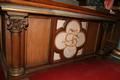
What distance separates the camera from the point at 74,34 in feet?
6.48

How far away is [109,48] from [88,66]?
89cm

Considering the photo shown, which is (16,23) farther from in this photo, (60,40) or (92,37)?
(92,37)

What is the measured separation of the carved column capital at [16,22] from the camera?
125 cm

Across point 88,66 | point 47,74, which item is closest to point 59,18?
point 47,74

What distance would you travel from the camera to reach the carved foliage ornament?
1.26 meters

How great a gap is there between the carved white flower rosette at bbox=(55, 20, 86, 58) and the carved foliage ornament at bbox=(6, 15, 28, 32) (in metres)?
0.57

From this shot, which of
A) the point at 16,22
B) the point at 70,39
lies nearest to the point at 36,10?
the point at 16,22

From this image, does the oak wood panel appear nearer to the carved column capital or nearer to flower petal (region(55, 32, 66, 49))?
flower petal (region(55, 32, 66, 49))

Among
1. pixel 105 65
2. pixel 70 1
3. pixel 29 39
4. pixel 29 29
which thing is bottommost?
pixel 105 65

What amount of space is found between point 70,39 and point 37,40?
0.56m

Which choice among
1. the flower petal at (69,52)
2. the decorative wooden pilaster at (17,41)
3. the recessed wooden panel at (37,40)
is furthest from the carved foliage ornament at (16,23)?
the flower petal at (69,52)

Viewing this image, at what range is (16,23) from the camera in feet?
4.21

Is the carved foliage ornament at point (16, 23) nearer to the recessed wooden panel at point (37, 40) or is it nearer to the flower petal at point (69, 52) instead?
the recessed wooden panel at point (37, 40)

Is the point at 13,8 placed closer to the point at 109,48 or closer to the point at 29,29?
the point at 29,29
